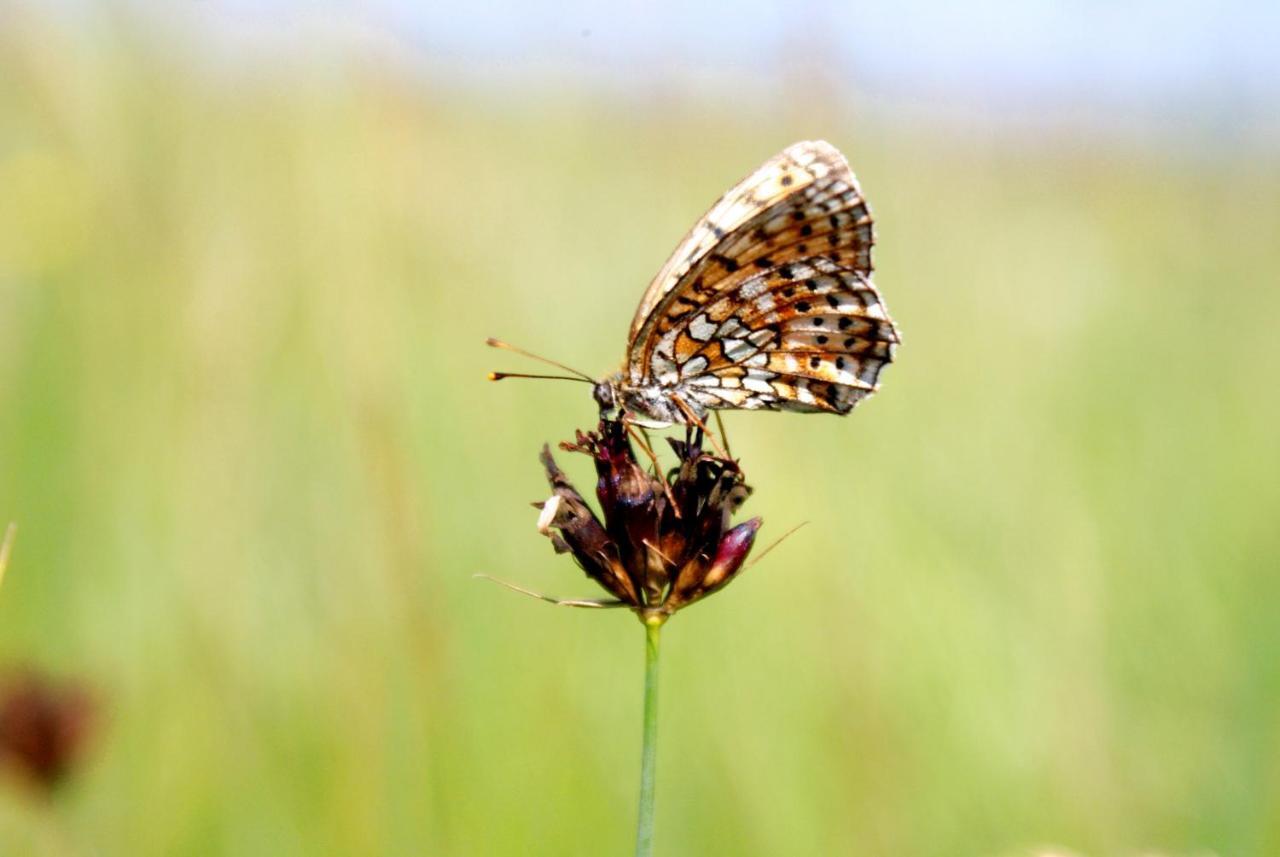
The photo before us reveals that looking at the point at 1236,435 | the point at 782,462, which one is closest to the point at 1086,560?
the point at 782,462

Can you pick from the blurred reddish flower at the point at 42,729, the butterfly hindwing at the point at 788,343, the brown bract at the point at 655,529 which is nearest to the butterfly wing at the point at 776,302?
the butterfly hindwing at the point at 788,343

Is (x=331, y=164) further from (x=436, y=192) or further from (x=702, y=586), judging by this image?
(x=702, y=586)

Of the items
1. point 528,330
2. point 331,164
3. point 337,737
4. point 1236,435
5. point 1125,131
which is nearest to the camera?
point 337,737

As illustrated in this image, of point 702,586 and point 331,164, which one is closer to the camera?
point 702,586

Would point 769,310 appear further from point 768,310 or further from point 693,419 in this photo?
point 693,419

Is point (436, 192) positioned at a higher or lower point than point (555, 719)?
higher

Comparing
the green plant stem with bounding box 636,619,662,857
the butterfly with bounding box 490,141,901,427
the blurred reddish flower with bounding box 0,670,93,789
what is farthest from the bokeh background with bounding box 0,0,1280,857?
the green plant stem with bounding box 636,619,662,857


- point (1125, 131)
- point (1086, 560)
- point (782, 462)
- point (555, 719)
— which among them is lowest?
point (555, 719)

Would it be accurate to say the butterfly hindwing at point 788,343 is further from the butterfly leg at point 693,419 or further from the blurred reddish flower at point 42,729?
the blurred reddish flower at point 42,729
